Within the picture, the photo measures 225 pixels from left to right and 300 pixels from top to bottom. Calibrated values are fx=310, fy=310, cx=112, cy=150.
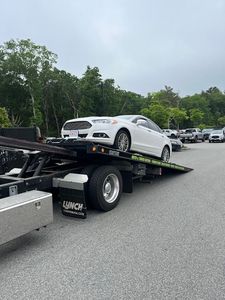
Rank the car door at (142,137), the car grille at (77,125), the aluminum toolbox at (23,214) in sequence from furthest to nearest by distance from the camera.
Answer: the car door at (142,137) < the car grille at (77,125) < the aluminum toolbox at (23,214)

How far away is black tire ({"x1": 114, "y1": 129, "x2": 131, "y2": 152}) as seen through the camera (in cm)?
686

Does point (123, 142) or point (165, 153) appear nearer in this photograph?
point (123, 142)

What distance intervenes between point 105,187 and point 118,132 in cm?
144

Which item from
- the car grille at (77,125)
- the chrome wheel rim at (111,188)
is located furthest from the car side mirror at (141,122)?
the chrome wheel rim at (111,188)

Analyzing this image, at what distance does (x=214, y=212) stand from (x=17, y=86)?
148 feet

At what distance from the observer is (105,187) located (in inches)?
239

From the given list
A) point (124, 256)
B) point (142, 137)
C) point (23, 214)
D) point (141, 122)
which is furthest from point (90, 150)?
point (141, 122)

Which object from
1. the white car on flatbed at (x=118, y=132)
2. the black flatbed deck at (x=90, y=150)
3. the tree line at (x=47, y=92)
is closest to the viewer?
the black flatbed deck at (x=90, y=150)

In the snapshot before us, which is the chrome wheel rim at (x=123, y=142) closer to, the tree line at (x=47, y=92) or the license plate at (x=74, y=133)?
the license plate at (x=74, y=133)

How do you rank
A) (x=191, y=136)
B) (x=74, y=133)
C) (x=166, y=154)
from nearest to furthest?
(x=74, y=133)
(x=166, y=154)
(x=191, y=136)

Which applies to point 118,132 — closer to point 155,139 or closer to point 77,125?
point 77,125

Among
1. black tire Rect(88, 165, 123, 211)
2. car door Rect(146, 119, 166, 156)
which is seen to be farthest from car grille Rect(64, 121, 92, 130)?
car door Rect(146, 119, 166, 156)

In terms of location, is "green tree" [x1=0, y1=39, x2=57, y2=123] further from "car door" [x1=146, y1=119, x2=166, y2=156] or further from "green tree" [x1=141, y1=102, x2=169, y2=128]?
"car door" [x1=146, y1=119, x2=166, y2=156]

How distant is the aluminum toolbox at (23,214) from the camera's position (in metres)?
3.73
